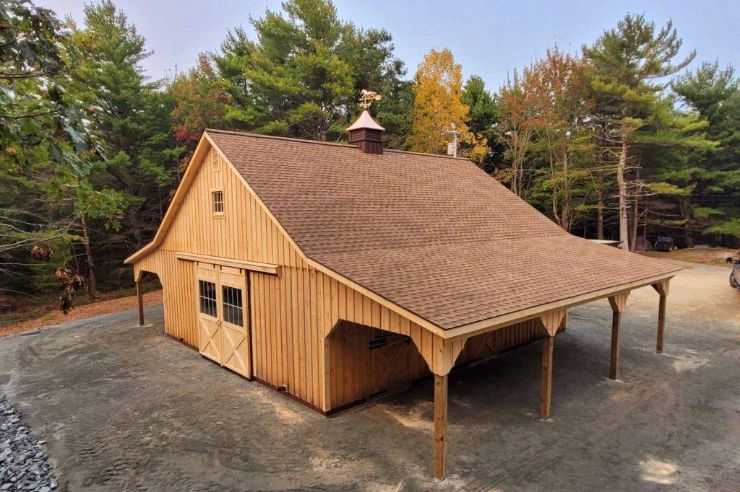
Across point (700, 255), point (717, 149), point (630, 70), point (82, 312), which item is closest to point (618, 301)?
point (82, 312)

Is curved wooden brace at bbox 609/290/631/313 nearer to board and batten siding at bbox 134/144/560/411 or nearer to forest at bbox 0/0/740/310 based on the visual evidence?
board and batten siding at bbox 134/144/560/411

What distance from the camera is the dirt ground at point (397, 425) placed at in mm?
5754

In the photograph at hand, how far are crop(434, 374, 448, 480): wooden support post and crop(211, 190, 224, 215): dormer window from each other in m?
6.36

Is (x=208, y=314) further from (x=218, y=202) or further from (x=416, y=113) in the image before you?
(x=416, y=113)

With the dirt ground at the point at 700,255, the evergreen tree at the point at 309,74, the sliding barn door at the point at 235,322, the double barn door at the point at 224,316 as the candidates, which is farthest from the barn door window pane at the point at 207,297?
the dirt ground at the point at 700,255

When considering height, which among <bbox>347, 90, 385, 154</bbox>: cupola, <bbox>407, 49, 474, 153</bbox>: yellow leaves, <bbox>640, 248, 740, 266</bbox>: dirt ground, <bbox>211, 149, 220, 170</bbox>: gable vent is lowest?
<bbox>640, 248, 740, 266</bbox>: dirt ground

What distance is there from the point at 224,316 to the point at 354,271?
4424 mm

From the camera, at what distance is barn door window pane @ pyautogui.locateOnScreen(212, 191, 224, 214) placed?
9844mm

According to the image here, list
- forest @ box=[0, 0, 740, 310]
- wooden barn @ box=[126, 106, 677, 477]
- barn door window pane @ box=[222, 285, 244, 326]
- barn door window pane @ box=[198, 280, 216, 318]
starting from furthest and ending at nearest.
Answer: forest @ box=[0, 0, 740, 310] → barn door window pane @ box=[198, 280, 216, 318] → barn door window pane @ box=[222, 285, 244, 326] → wooden barn @ box=[126, 106, 677, 477]

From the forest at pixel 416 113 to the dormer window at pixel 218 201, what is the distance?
40.2 ft

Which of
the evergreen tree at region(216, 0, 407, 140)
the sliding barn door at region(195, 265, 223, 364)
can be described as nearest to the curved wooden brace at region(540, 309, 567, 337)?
the sliding barn door at region(195, 265, 223, 364)

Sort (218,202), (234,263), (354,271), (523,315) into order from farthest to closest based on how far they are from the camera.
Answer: (218,202), (234,263), (354,271), (523,315)

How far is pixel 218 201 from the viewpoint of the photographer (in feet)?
32.9

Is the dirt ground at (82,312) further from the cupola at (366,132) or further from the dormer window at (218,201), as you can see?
the cupola at (366,132)
